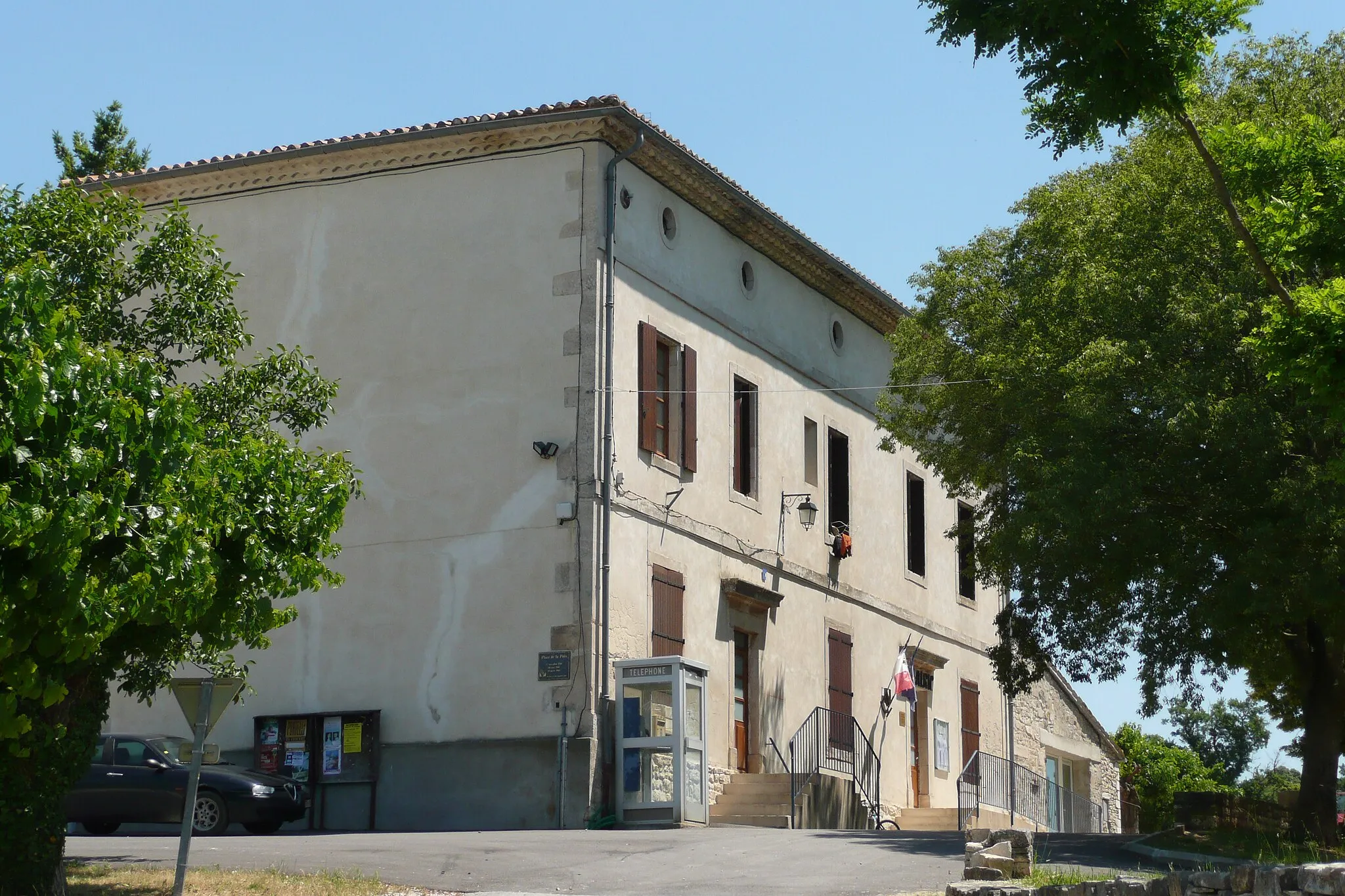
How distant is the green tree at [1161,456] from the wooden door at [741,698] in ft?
13.7

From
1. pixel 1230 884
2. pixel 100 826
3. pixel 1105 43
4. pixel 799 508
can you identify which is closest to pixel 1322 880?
pixel 1230 884

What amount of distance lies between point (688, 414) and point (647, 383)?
1154 millimetres

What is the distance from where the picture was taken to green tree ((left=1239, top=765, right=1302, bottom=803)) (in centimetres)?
7694

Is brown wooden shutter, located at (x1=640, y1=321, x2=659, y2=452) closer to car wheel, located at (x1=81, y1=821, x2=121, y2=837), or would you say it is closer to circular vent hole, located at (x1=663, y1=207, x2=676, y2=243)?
circular vent hole, located at (x1=663, y1=207, x2=676, y2=243)

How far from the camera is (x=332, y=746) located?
21984 mm

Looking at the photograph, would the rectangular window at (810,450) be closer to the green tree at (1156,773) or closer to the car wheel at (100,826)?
the car wheel at (100,826)

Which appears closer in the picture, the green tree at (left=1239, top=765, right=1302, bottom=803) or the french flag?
the french flag

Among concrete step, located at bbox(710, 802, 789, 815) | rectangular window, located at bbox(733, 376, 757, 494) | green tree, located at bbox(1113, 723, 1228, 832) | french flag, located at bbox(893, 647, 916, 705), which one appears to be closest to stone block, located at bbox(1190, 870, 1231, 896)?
concrete step, located at bbox(710, 802, 789, 815)

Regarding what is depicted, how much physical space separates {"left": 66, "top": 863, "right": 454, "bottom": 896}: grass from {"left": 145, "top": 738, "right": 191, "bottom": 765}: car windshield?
17.7 ft

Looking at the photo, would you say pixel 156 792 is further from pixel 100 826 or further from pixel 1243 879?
pixel 1243 879

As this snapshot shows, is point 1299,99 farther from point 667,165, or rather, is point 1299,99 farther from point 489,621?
point 489,621

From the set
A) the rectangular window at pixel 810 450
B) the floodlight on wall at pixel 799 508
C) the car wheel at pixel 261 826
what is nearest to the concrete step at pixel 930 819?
the floodlight on wall at pixel 799 508

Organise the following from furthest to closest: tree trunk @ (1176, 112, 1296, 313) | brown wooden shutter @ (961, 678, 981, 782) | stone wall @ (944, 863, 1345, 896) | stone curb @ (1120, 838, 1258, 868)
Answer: brown wooden shutter @ (961, 678, 981, 782)
stone curb @ (1120, 838, 1258, 868)
tree trunk @ (1176, 112, 1296, 313)
stone wall @ (944, 863, 1345, 896)

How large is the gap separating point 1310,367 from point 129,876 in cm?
964
